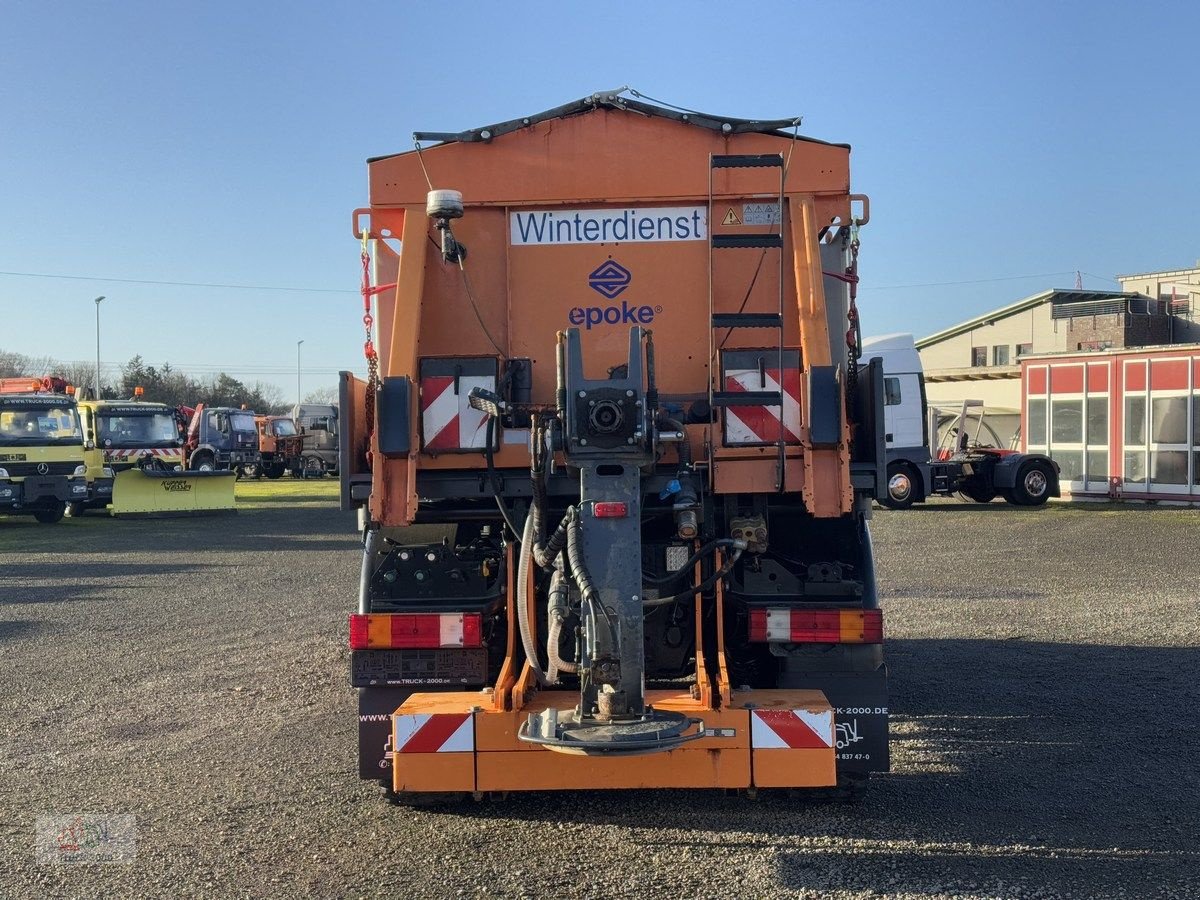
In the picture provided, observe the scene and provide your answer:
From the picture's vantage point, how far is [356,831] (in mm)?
5188

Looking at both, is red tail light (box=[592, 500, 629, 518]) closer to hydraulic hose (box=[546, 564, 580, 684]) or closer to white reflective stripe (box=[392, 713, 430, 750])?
hydraulic hose (box=[546, 564, 580, 684])

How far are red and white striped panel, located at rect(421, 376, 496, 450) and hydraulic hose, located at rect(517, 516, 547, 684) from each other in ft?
2.21

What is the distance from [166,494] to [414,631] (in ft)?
68.8

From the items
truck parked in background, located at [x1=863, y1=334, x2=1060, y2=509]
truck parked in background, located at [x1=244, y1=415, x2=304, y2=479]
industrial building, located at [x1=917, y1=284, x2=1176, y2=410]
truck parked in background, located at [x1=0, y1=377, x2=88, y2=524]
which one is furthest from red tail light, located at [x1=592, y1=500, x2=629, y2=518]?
truck parked in background, located at [x1=244, y1=415, x2=304, y2=479]

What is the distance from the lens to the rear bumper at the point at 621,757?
4.85 metres

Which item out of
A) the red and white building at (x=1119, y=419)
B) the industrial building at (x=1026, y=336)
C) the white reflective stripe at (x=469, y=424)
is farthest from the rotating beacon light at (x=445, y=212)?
the industrial building at (x=1026, y=336)

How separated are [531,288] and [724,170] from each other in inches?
43.4

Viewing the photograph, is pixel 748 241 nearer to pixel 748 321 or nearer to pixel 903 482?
pixel 748 321

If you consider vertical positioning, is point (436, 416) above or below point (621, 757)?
above

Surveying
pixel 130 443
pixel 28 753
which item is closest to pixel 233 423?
pixel 130 443

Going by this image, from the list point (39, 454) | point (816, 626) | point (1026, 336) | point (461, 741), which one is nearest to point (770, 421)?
point (816, 626)

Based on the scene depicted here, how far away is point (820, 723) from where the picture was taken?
4859 mm

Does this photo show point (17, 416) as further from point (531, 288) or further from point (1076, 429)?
point (1076, 429)

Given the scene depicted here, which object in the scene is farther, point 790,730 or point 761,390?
point 761,390
